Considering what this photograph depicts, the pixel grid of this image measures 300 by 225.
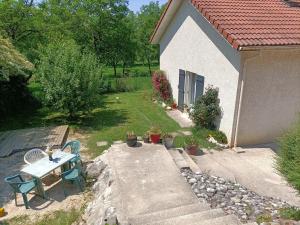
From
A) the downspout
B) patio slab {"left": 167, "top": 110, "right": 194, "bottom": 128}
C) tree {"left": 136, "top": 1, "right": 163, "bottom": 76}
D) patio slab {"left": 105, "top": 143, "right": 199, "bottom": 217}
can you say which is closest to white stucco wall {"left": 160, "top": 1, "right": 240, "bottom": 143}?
the downspout

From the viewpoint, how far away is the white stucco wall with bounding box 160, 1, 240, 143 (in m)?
10.6

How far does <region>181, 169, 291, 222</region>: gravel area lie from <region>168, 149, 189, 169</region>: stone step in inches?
15.6

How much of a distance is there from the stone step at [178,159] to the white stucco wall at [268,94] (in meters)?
2.82

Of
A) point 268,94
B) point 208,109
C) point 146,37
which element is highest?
point 146,37

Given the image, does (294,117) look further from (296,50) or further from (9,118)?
(9,118)

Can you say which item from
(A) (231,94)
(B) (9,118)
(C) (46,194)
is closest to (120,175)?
(C) (46,194)

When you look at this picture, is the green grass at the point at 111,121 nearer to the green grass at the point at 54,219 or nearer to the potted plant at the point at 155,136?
the potted plant at the point at 155,136

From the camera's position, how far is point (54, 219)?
6.96 metres

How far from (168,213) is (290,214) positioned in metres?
2.39

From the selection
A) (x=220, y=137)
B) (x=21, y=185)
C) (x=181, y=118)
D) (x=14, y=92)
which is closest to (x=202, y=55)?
(x=181, y=118)

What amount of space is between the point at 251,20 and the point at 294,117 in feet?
13.7

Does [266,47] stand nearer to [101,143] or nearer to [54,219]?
[101,143]

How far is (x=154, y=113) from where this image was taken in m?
15.1

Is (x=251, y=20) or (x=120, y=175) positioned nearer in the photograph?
(x=120, y=175)
